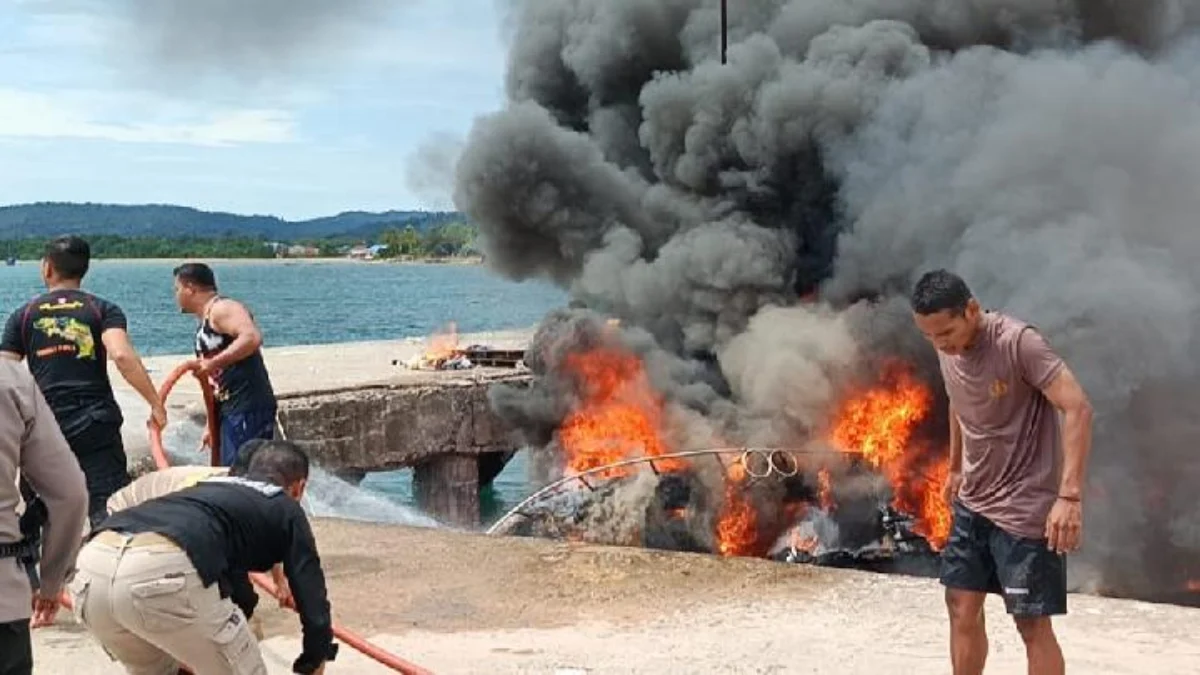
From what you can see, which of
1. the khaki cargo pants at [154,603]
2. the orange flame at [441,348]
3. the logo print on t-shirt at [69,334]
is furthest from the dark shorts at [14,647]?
the orange flame at [441,348]

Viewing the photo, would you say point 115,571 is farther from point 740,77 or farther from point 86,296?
point 740,77

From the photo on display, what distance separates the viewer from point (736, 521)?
46.7 feet

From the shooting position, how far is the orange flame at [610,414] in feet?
54.2

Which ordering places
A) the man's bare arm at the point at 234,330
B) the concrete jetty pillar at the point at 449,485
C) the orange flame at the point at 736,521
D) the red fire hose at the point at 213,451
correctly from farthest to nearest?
the concrete jetty pillar at the point at 449,485
the orange flame at the point at 736,521
the man's bare arm at the point at 234,330
the red fire hose at the point at 213,451

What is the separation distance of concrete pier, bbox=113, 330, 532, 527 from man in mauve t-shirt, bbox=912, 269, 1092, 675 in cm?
1228

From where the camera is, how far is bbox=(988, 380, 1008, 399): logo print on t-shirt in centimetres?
442

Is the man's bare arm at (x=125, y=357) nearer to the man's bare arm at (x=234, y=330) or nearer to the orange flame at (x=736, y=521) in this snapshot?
the man's bare arm at (x=234, y=330)

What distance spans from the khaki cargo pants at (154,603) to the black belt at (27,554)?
121 millimetres

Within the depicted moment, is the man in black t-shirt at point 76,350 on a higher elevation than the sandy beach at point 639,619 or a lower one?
higher

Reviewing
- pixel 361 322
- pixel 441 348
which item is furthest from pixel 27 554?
pixel 361 322

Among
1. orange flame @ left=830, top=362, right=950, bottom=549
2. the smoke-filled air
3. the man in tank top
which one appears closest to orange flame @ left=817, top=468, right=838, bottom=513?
the smoke-filled air

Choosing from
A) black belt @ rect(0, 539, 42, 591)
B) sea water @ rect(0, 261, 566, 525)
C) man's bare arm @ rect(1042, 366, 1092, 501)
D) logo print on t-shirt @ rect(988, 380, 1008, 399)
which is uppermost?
logo print on t-shirt @ rect(988, 380, 1008, 399)

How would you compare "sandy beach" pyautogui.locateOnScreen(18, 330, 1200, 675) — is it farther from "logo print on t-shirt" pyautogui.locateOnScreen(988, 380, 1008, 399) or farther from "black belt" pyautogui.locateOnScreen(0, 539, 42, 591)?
"black belt" pyautogui.locateOnScreen(0, 539, 42, 591)

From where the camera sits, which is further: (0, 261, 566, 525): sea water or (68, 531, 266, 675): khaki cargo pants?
(0, 261, 566, 525): sea water
